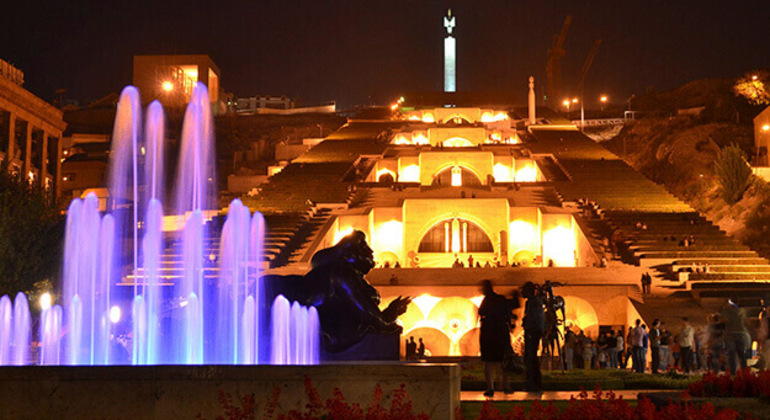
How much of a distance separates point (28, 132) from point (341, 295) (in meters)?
31.3

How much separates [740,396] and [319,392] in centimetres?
469

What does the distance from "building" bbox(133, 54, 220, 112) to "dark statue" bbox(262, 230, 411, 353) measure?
61.0 m

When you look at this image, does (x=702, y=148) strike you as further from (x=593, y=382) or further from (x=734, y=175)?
(x=593, y=382)

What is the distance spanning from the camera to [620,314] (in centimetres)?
2592

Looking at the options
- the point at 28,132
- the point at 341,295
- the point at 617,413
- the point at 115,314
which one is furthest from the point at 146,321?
the point at 28,132

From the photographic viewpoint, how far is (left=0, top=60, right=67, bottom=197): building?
120 ft

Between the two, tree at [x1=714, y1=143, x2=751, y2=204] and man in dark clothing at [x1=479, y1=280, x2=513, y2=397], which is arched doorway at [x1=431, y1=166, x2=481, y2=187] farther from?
man in dark clothing at [x1=479, y1=280, x2=513, y2=397]

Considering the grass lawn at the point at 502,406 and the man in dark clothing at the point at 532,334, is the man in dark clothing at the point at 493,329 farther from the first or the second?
the grass lawn at the point at 502,406

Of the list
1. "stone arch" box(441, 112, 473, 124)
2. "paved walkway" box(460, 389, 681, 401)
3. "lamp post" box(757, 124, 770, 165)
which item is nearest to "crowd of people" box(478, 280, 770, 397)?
"paved walkway" box(460, 389, 681, 401)

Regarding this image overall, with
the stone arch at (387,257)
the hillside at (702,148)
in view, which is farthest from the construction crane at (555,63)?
the stone arch at (387,257)

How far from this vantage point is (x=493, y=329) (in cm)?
1088

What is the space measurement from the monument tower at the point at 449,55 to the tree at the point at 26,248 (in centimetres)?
8185

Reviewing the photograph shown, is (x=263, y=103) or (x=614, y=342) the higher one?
(x=263, y=103)

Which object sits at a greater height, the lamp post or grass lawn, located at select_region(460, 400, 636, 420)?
the lamp post
